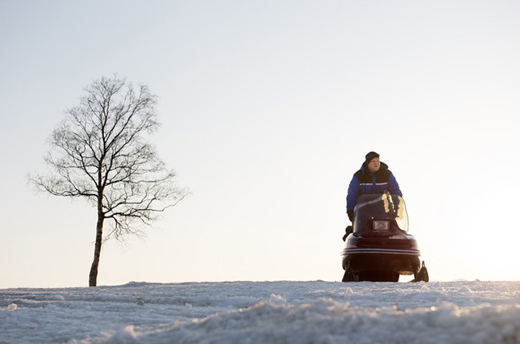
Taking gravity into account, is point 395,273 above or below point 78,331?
above

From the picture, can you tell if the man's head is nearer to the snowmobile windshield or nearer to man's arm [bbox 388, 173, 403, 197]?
man's arm [bbox 388, 173, 403, 197]

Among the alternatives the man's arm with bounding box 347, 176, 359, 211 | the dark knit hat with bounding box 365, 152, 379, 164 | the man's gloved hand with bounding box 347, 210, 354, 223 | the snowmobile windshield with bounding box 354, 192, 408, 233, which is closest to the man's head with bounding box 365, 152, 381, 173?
the dark knit hat with bounding box 365, 152, 379, 164

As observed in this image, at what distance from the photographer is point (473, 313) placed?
11.6 ft

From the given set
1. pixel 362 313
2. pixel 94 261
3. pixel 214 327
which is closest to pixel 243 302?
pixel 214 327

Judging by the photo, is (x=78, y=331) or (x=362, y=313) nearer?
(x=362, y=313)

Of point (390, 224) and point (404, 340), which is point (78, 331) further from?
point (390, 224)

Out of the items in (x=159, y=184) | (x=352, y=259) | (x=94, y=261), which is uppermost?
(x=159, y=184)

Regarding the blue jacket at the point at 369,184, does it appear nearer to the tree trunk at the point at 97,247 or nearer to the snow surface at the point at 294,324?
the snow surface at the point at 294,324

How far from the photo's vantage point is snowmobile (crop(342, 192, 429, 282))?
470 inches

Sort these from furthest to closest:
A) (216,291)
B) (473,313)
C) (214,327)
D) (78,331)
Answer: (216,291), (78,331), (214,327), (473,313)

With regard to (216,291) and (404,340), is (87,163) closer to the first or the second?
(216,291)

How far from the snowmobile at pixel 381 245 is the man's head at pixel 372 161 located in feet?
2.04

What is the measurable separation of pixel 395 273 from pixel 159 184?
15.3m

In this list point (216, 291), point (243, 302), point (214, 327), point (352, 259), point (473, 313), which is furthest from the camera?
point (352, 259)
